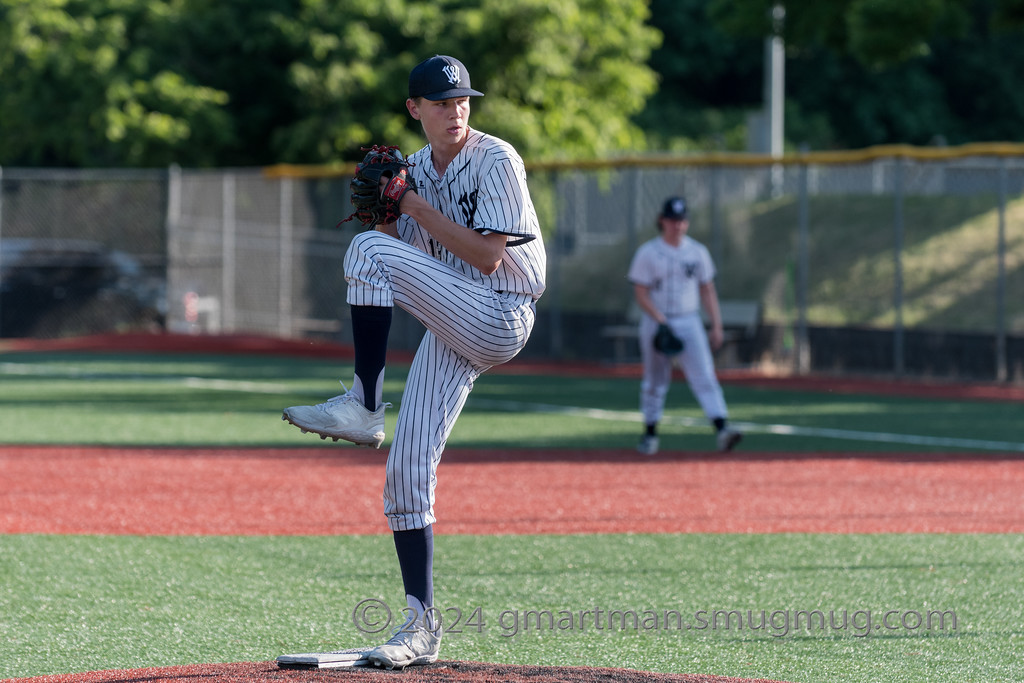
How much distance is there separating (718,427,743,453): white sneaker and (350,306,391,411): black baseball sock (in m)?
7.00

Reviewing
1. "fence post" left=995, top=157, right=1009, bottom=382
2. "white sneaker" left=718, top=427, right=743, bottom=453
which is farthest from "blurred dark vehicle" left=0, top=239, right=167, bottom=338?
"white sneaker" left=718, top=427, right=743, bottom=453

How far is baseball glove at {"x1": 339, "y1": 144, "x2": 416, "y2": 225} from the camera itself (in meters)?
4.28

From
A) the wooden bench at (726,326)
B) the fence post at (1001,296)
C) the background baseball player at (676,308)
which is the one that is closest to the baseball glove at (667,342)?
the background baseball player at (676,308)

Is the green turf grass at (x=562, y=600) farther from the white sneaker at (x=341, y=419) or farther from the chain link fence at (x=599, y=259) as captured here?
the chain link fence at (x=599, y=259)

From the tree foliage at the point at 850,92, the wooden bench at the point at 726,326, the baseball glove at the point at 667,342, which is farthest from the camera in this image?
the tree foliage at the point at 850,92

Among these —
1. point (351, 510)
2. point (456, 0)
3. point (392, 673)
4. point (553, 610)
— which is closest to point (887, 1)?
point (456, 0)

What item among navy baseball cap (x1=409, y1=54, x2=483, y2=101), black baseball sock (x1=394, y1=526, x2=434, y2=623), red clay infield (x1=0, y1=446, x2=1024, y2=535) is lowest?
red clay infield (x1=0, y1=446, x2=1024, y2=535)

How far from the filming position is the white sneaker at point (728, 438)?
11.1 meters

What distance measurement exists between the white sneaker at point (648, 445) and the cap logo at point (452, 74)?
23.2 feet

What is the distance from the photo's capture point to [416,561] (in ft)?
15.0

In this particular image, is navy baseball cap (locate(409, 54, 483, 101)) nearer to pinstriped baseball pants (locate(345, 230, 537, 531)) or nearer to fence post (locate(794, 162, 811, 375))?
pinstriped baseball pants (locate(345, 230, 537, 531))

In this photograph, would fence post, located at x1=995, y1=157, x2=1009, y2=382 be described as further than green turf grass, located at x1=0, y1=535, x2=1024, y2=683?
Yes

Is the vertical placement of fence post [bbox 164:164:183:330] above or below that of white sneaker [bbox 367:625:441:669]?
above

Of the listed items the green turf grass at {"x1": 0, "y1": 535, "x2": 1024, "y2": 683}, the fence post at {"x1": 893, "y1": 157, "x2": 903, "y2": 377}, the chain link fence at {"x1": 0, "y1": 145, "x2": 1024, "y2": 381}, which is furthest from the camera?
the chain link fence at {"x1": 0, "y1": 145, "x2": 1024, "y2": 381}
